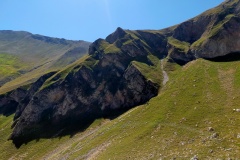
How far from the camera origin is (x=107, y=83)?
10662cm

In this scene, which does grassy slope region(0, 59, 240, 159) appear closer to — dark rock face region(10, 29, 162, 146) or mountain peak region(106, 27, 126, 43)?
dark rock face region(10, 29, 162, 146)

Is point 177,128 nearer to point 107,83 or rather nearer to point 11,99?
point 107,83

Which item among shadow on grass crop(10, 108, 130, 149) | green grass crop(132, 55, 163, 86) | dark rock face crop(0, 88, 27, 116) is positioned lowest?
shadow on grass crop(10, 108, 130, 149)

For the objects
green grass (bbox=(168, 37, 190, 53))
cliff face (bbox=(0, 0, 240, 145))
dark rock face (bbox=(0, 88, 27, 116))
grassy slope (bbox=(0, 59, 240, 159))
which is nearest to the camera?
grassy slope (bbox=(0, 59, 240, 159))

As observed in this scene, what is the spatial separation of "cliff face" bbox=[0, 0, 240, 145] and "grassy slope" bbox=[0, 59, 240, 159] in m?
8.94

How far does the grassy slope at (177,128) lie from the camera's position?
139 feet

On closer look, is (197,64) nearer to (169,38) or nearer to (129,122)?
(129,122)

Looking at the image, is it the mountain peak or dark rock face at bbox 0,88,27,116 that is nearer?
dark rock face at bbox 0,88,27,116

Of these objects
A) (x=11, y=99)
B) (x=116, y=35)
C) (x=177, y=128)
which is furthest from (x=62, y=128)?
(x=116, y=35)

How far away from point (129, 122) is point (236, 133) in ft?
110

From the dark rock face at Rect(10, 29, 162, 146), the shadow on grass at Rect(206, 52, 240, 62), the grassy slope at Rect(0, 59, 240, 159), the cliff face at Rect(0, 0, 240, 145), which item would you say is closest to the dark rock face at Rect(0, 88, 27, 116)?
the cliff face at Rect(0, 0, 240, 145)

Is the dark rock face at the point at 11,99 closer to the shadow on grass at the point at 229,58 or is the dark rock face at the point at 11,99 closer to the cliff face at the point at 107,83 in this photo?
the cliff face at the point at 107,83

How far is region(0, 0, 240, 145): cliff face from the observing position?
95.7 m

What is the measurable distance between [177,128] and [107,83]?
56894mm
